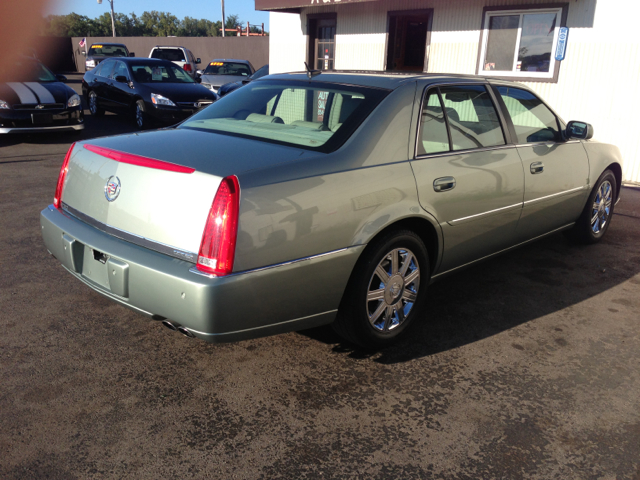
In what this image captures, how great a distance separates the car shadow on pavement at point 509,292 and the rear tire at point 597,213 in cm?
12

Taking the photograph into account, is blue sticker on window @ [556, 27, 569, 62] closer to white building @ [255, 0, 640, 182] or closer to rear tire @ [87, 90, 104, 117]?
white building @ [255, 0, 640, 182]

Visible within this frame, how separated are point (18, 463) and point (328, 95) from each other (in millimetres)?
2606

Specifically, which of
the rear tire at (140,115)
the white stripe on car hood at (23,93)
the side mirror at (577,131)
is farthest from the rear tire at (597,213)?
the rear tire at (140,115)

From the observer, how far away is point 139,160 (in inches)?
113

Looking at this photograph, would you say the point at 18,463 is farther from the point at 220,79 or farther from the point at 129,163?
the point at 220,79

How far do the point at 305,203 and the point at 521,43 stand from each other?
28.5 feet

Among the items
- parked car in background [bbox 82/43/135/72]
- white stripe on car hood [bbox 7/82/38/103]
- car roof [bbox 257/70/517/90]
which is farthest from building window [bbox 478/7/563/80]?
parked car in background [bbox 82/43/135/72]

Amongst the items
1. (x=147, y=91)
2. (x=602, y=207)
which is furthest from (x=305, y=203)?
(x=147, y=91)

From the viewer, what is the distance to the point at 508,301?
13.8ft

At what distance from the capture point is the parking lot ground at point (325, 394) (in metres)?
2.42

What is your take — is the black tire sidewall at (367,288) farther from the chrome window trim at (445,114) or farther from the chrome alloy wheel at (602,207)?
the chrome alloy wheel at (602,207)

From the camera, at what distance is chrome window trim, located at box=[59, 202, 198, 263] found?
8.60ft

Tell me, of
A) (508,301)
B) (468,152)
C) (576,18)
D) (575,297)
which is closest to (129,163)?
(468,152)

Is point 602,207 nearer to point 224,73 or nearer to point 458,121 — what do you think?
point 458,121
